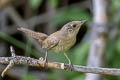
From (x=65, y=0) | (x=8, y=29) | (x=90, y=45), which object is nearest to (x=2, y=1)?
(x=8, y=29)

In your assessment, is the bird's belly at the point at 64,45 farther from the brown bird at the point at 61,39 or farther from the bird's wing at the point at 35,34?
the bird's wing at the point at 35,34

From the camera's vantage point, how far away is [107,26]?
11.6 ft

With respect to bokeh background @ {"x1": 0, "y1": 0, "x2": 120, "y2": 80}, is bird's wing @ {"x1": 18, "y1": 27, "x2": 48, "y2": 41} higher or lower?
higher

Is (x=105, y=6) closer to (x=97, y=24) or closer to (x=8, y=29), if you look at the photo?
(x=97, y=24)

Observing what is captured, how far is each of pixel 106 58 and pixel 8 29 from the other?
73.7 inches

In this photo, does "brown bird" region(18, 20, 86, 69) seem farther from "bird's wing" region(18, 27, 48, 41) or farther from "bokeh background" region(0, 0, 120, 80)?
"bokeh background" region(0, 0, 120, 80)

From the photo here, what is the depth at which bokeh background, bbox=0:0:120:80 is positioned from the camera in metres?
3.52

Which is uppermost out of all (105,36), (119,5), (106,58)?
(119,5)

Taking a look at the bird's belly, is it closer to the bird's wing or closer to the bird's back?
the bird's back

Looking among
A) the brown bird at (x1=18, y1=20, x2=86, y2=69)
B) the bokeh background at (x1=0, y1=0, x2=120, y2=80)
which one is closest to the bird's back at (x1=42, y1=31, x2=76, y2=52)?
the brown bird at (x1=18, y1=20, x2=86, y2=69)

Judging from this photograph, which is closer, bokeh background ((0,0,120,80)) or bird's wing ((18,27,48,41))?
bird's wing ((18,27,48,41))

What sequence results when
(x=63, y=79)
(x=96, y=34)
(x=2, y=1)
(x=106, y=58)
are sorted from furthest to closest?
(x=2, y=1) < (x=63, y=79) < (x=106, y=58) < (x=96, y=34)

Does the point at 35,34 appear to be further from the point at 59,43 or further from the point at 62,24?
the point at 62,24

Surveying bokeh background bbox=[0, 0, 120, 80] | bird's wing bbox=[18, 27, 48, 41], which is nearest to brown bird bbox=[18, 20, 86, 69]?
bird's wing bbox=[18, 27, 48, 41]
